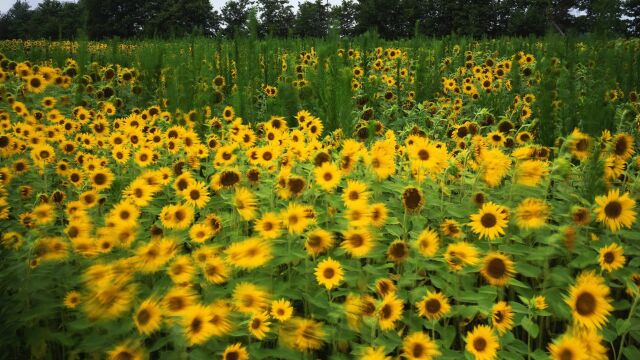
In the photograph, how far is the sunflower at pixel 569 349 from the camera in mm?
1369

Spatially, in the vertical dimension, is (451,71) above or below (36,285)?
above

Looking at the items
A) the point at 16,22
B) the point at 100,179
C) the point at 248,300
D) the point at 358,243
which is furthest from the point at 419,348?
the point at 16,22

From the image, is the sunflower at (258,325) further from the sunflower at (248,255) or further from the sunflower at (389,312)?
the sunflower at (389,312)

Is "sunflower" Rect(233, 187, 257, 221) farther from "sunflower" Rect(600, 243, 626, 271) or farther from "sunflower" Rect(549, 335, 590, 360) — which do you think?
"sunflower" Rect(600, 243, 626, 271)

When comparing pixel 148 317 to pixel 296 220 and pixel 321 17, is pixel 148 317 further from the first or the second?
pixel 321 17

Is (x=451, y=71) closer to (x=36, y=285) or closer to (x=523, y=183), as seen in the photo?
(x=523, y=183)

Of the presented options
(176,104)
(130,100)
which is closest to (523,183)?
(176,104)

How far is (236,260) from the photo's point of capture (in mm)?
1736

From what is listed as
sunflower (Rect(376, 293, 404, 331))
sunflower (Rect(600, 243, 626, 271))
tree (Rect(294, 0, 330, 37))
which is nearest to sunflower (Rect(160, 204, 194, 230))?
sunflower (Rect(376, 293, 404, 331))

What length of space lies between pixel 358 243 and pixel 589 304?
0.81 m

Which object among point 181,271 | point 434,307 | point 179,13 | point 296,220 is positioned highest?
point 179,13

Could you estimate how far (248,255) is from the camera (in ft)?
5.74

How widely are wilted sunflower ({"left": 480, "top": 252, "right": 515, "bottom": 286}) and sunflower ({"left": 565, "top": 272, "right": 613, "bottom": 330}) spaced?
24cm

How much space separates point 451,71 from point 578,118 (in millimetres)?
3908
